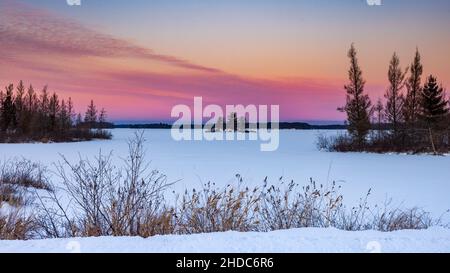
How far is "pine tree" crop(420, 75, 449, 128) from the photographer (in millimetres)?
A: 34312

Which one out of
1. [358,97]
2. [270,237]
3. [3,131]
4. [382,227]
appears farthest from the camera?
[3,131]

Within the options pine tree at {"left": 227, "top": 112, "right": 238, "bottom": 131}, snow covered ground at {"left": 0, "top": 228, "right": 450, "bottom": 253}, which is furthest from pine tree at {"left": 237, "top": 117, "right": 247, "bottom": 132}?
snow covered ground at {"left": 0, "top": 228, "right": 450, "bottom": 253}

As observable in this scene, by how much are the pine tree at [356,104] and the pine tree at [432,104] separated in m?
4.66

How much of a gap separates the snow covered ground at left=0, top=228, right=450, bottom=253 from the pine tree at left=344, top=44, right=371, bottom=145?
114ft

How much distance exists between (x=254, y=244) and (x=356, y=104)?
119ft

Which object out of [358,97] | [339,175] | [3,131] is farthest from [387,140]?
[3,131]

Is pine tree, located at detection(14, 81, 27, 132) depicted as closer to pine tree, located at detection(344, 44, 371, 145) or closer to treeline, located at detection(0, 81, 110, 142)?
treeline, located at detection(0, 81, 110, 142)

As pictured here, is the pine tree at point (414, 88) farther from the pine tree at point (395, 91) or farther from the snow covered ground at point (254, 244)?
the snow covered ground at point (254, 244)

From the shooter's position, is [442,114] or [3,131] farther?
[3,131]

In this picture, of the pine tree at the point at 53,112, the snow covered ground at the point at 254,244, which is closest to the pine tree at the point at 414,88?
the snow covered ground at the point at 254,244

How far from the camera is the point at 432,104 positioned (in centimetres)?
3469
